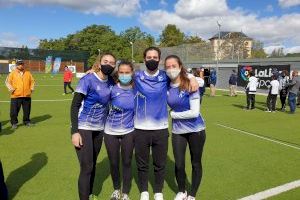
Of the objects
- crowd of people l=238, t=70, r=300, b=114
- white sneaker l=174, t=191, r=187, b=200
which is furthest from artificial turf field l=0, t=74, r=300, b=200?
crowd of people l=238, t=70, r=300, b=114

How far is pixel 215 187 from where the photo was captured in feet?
19.5

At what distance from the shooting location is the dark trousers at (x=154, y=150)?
4840 mm

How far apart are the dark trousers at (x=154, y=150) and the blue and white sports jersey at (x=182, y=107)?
7.9 inches

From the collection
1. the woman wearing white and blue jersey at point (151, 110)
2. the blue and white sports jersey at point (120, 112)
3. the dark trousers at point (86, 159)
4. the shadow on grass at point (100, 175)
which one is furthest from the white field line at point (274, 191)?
the dark trousers at point (86, 159)

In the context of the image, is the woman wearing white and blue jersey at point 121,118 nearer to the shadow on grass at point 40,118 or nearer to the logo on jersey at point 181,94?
the logo on jersey at point 181,94

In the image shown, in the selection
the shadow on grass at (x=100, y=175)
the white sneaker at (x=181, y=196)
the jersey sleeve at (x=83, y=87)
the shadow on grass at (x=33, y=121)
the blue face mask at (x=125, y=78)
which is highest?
the blue face mask at (x=125, y=78)

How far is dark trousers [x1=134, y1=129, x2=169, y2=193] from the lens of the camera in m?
4.84

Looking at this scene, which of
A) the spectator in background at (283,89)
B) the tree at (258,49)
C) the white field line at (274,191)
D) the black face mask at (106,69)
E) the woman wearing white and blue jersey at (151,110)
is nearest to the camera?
the black face mask at (106,69)

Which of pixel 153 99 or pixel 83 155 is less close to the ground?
pixel 153 99

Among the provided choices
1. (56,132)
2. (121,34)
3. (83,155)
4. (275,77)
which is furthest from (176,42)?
(83,155)

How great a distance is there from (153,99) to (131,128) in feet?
1.79

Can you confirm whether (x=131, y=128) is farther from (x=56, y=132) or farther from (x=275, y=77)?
(x=275, y=77)

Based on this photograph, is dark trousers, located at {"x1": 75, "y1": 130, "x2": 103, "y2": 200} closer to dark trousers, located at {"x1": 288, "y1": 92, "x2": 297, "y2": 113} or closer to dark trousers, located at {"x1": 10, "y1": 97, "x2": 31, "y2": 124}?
dark trousers, located at {"x1": 10, "y1": 97, "x2": 31, "y2": 124}

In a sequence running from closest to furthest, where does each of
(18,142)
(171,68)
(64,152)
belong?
(171,68), (64,152), (18,142)
